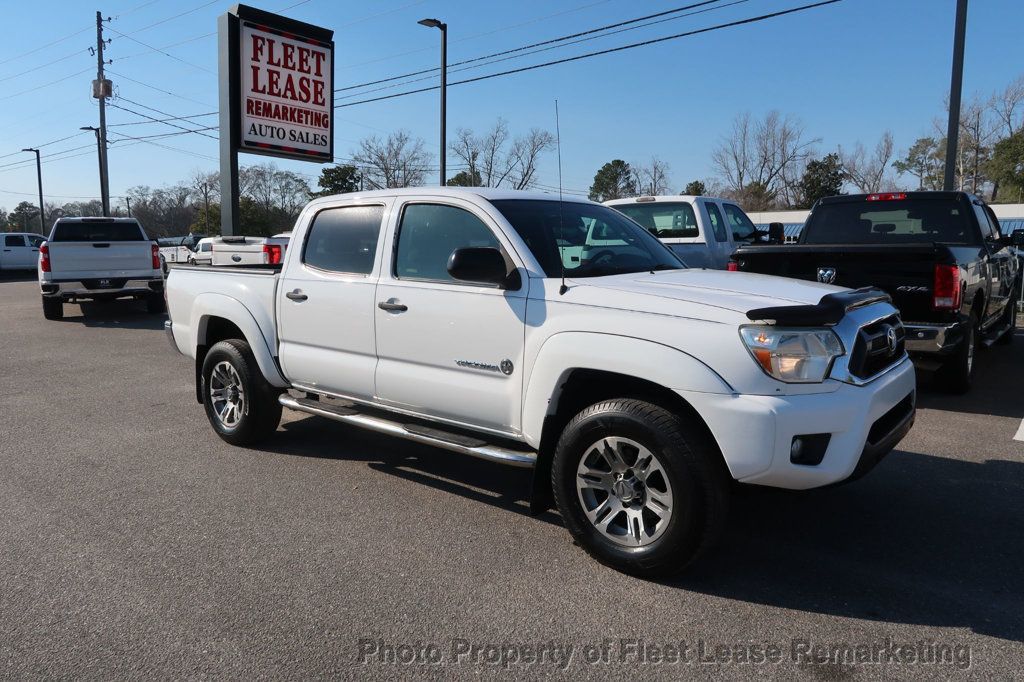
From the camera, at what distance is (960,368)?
723cm

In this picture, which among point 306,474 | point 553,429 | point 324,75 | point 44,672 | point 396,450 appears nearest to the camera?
point 44,672

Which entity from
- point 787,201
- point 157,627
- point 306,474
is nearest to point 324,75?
point 306,474

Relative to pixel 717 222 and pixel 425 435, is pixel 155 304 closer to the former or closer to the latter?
pixel 717 222

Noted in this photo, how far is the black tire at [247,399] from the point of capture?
18.6 feet

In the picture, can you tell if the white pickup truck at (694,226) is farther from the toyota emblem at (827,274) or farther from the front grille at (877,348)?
the front grille at (877,348)

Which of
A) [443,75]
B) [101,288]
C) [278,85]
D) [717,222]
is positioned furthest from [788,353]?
[443,75]

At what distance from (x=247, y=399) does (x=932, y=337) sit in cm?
572

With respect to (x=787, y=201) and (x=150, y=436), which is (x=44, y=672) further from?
(x=787, y=201)

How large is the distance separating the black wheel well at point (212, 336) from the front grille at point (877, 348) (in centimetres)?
448

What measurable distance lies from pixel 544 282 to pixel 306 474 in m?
2.37

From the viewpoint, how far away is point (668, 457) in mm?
3416

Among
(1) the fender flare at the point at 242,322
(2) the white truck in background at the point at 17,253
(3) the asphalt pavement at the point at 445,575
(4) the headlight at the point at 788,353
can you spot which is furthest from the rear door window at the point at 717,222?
(2) the white truck in background at the point at 17,253

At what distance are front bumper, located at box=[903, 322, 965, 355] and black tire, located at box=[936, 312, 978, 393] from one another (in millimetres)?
416

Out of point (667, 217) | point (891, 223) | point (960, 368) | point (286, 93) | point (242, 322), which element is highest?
point (286, 93)
